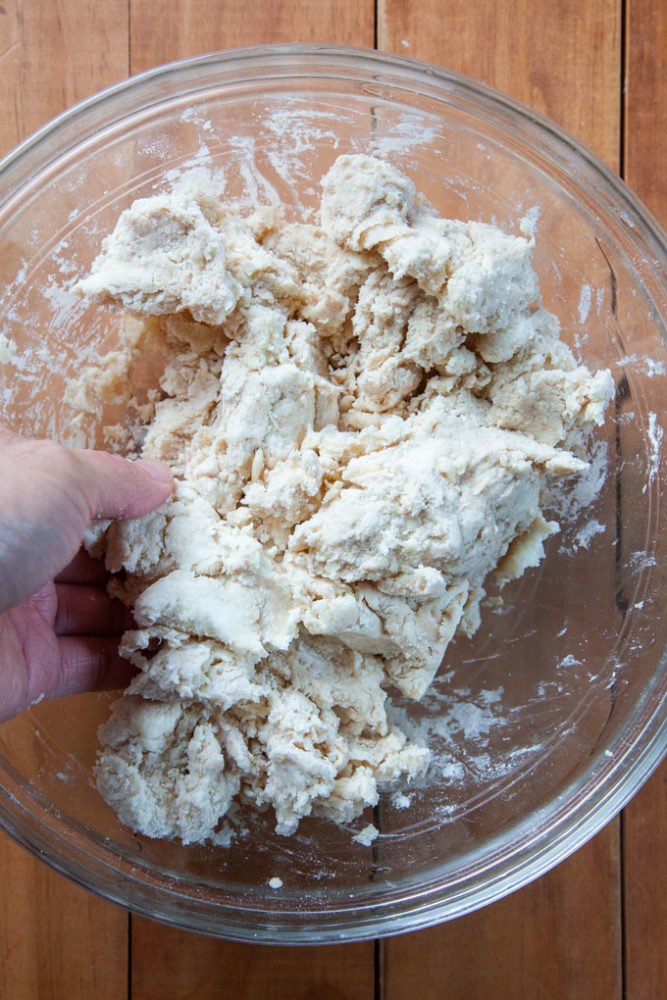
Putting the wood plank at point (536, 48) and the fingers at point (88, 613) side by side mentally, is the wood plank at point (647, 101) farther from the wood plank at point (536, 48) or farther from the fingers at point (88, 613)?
the fingers at point (88, 613)

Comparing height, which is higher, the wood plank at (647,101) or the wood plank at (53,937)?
the wood plank at (647,101)

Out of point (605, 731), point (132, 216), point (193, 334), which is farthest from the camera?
point (605, 731)

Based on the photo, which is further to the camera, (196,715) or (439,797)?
(439,797)

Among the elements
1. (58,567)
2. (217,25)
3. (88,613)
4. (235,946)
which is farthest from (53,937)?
(217,25)

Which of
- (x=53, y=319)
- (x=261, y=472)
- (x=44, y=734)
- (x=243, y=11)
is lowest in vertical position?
(x=44, y=734)

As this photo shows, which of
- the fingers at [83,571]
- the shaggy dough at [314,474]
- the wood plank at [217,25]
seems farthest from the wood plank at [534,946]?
the wood plank at [217,25]

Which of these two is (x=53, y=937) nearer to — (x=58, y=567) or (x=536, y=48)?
(x=58, y=567)

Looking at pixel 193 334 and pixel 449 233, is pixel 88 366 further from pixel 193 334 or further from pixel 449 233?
pixel 449 233

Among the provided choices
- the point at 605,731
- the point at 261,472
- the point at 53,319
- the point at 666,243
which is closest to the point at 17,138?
the point at 53,319
